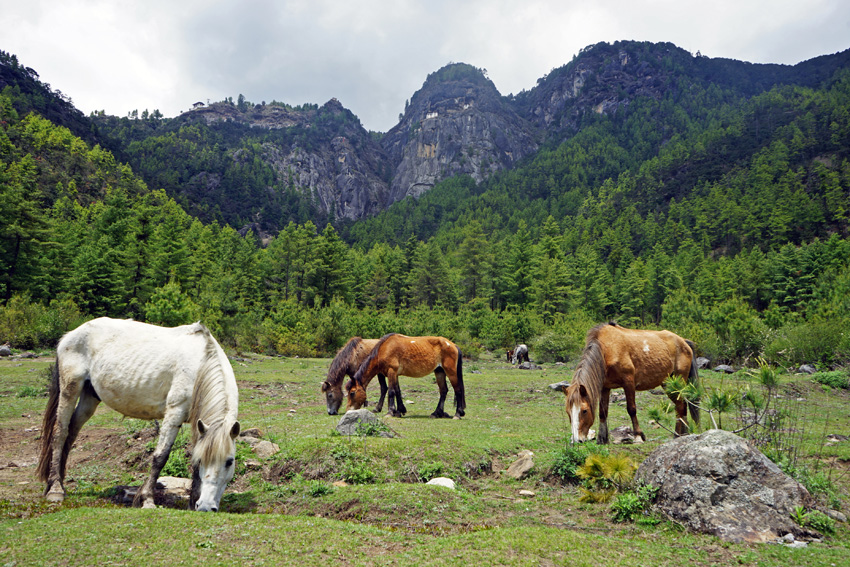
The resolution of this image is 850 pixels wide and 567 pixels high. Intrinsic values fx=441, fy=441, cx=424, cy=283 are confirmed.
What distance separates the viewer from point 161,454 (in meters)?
6.57

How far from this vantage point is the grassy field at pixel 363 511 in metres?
5.09

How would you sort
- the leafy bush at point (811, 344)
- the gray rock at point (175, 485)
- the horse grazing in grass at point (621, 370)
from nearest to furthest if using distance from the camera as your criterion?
the gray rock at point (175, 485) → the horse grazing in grass at point (621, 370) → the leafy bush at point (811, 344)

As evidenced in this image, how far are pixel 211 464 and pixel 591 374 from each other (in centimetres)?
765

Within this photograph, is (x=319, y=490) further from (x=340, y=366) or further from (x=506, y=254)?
(x=506, y=254)

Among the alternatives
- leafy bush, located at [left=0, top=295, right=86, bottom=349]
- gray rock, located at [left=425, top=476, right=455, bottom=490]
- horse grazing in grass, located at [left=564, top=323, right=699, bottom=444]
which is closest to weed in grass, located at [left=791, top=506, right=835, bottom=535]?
horse grazing in grass, located at [left=564, top=323, right=699, bottom=444]

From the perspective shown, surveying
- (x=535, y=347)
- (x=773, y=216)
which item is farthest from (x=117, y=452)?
(x=773, y=216)

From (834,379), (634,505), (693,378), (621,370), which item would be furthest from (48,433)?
(834,379)

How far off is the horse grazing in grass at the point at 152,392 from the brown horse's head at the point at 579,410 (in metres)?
6.66

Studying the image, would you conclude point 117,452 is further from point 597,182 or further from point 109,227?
point 597,182

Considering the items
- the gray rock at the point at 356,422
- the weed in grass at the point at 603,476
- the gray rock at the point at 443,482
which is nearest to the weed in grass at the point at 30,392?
the gray rock at the point at 356,422

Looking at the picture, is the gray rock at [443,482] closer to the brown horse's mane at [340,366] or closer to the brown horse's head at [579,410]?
the brown horse's head at [579,410]

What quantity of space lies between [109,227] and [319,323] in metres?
29.9

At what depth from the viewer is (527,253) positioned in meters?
75.4

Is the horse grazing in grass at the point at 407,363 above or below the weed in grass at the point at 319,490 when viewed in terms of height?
above
